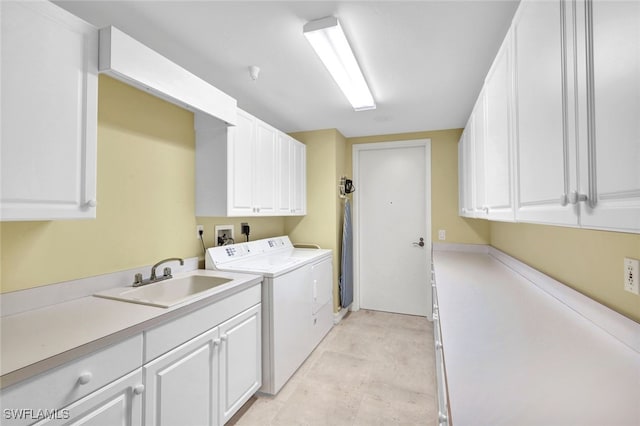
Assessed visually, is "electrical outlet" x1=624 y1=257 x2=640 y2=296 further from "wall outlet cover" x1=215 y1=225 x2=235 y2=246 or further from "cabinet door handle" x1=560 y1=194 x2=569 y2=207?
"wall outlet cover" x1=215 y1=225 x2=235 y2=246

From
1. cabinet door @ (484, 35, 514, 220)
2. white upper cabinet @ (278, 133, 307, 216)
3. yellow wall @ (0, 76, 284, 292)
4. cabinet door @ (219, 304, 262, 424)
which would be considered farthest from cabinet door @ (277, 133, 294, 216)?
cabinet door @ (484, 35, 514, 220)

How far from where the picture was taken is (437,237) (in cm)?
352

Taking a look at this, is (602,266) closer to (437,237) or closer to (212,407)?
(212,407)

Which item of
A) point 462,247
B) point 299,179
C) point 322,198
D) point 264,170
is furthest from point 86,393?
point 462,247

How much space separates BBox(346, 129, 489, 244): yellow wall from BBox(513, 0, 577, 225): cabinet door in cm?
237

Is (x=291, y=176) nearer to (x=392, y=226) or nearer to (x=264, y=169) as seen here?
(x=264, y=169)

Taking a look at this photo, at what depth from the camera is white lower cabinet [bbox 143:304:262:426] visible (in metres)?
1.30

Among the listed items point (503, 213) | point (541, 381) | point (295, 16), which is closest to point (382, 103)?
point (295, 16)

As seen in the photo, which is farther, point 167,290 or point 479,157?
point 479,157

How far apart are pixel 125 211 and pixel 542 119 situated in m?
2.16

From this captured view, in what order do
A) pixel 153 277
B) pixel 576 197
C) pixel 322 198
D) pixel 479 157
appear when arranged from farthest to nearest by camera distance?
pixel 322 198 → pixel 479 157 → pixel 153 277 → pixel 576 197

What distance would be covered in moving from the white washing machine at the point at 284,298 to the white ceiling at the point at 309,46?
1.40 m

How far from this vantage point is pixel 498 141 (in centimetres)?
150

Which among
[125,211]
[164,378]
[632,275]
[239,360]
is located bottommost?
[239,360]
